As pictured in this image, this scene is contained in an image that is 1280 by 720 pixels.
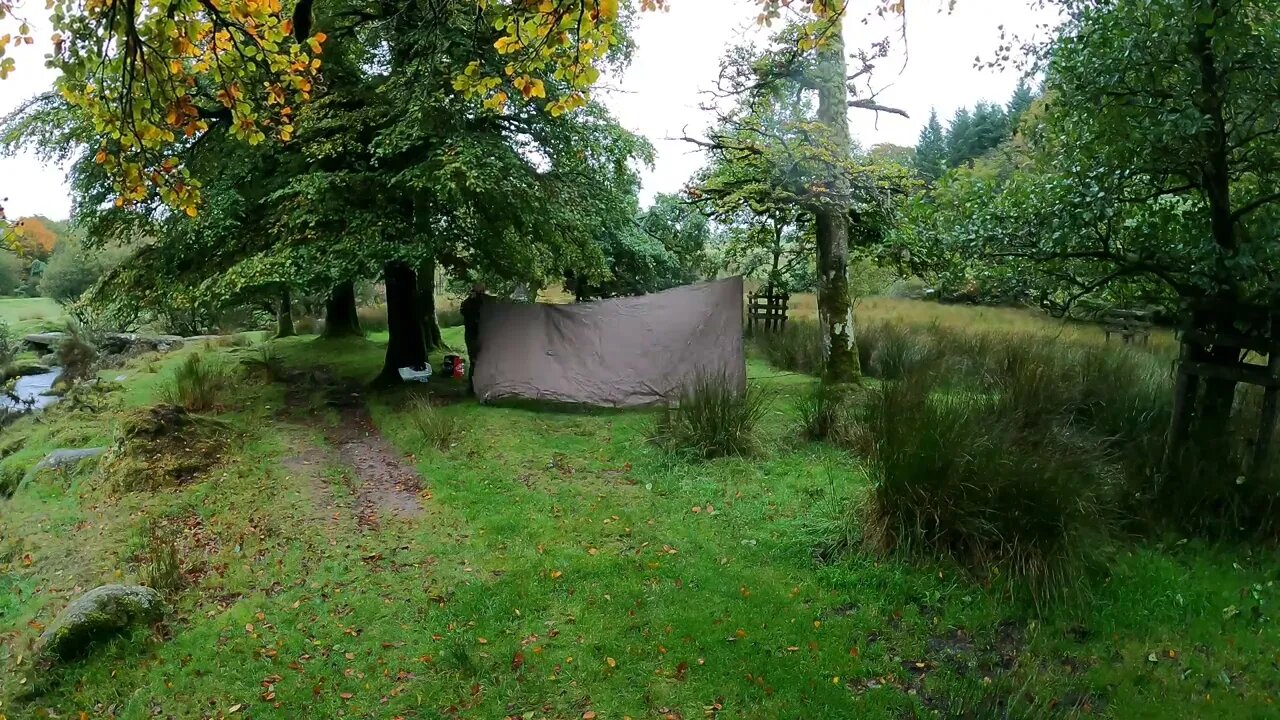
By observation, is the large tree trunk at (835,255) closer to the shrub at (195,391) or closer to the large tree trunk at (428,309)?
the large tree trunk at (428,309)

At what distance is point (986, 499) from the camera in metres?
4.45

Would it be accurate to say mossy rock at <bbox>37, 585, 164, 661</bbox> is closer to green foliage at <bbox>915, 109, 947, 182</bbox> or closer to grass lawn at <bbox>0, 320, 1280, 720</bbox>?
grass lawn at <bbox>0, 320, 1280, 720</bbox>

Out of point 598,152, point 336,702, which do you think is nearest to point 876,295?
point 598,152

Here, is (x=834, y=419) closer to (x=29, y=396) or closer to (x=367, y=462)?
(x=367, y=462)

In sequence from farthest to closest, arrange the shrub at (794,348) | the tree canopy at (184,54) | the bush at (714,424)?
the shrub at (794,348) → the bush at (714,424) → the tree canopy at (184,54)

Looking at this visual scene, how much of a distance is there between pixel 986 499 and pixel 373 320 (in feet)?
72.1

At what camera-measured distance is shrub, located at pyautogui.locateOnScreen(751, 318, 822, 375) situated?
40.2 ft

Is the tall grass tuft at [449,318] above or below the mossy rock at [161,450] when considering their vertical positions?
above

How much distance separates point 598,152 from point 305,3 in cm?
588

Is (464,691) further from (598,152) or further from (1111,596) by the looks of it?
(598,152)

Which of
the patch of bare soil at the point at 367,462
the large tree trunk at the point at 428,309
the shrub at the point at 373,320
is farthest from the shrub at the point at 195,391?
the shrub at the point at 373,320

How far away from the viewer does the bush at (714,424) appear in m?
7.07

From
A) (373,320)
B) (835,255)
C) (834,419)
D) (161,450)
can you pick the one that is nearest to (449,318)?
(373,320)

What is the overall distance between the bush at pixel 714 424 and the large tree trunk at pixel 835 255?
2025 millimetres
